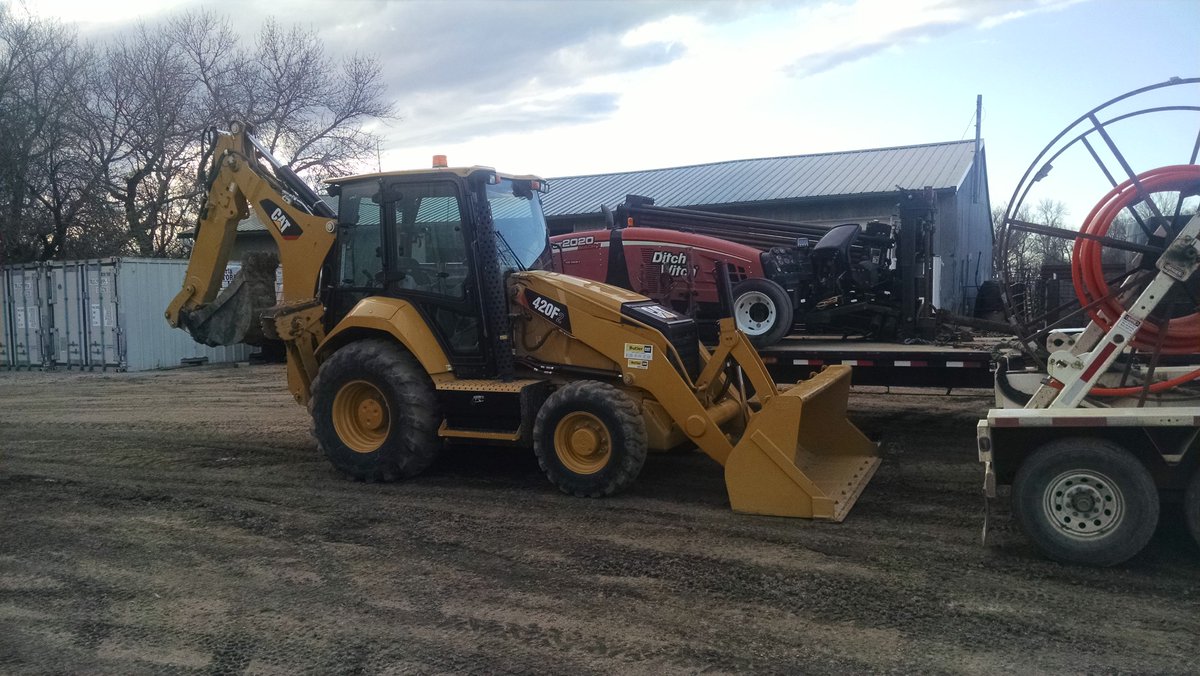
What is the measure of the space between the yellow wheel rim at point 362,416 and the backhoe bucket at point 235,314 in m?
1.42

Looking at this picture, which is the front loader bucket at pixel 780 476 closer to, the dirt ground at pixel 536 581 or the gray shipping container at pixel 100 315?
the dirt ground at pixel 536 581

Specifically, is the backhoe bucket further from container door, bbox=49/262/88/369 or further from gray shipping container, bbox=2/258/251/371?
container door, bbox=49/262/88/369

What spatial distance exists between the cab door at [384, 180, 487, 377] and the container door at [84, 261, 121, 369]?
13.6 m

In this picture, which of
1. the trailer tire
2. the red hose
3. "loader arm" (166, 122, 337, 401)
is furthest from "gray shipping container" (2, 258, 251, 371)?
the trailer tire

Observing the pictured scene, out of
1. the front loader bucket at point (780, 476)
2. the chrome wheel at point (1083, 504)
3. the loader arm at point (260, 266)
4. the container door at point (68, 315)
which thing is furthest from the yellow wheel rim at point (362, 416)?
the container door at point (68, 315)

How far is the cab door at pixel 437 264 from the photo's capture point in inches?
297

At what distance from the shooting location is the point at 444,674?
13.6 ft

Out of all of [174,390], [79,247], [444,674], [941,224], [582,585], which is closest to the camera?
[444,674]

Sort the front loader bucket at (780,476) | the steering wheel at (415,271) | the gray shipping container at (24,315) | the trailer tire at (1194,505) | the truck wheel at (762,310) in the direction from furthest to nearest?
the gray shipping container at (24,315) < the truck wheel at (762,310) < the steering wheel at (415,271) < the front loader bucket at (780,476) < the trailer tire at (1194,505)

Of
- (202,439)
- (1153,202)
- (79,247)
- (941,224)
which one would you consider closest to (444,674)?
(1153,202)

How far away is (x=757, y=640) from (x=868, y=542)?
176 centimetres

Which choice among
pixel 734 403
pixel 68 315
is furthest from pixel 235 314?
pixel 68 315

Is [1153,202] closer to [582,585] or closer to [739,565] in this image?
[739,565]

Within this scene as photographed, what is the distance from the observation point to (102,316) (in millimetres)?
19016
